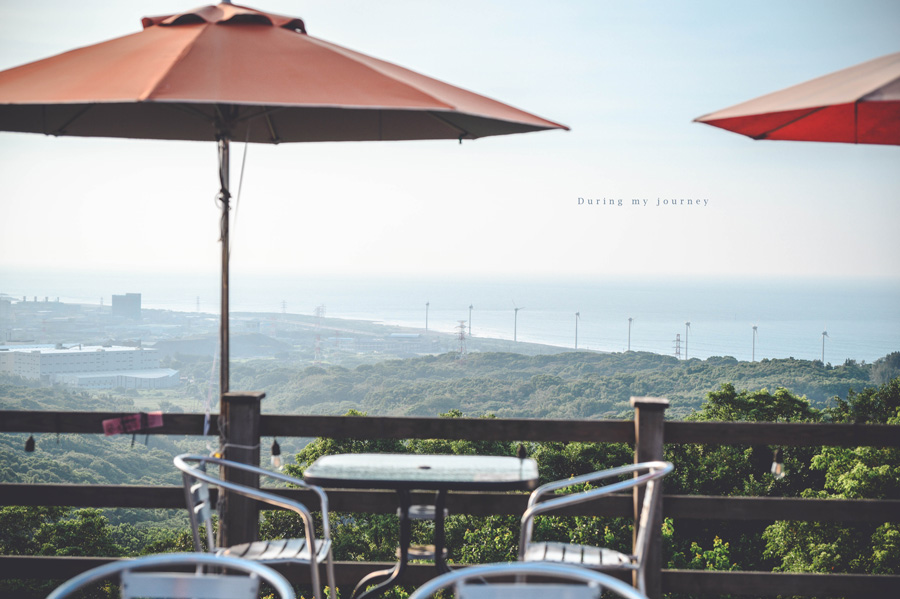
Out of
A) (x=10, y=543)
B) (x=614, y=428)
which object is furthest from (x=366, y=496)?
(x=10, y=543)

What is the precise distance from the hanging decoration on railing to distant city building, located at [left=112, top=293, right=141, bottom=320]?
90.9 metres

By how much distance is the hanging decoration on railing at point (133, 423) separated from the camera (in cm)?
277

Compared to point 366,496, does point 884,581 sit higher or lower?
lower

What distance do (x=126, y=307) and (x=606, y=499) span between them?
92.3 m

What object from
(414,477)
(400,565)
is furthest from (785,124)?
(400,565)

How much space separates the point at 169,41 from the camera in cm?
239

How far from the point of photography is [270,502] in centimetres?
250

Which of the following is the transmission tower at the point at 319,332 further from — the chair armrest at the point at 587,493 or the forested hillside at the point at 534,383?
the chair armrest at the point at 587,493

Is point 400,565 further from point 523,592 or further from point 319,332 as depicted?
point 319,332

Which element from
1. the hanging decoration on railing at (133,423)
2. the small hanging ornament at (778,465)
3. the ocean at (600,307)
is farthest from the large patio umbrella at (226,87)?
the ocean at (600,307)

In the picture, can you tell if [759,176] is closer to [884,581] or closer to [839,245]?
[839,245]

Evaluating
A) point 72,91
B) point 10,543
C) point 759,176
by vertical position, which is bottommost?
point 10,543

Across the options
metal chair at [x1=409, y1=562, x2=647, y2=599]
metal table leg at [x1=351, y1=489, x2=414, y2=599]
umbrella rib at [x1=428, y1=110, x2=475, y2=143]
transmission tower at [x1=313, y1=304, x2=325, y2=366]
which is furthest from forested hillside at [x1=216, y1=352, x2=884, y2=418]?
metal chair at [x1=409, y1=562, x2=647, y2=599]

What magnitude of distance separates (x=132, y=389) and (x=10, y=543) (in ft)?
120
